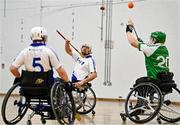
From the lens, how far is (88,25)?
7566 mm

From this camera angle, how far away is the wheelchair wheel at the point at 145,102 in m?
3.97

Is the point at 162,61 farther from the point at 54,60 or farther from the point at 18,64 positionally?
the point at 18,64

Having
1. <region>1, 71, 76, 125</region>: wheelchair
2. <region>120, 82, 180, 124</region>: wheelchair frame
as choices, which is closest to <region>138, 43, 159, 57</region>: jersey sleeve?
<region>120, 82, 180, 124</region>: wheelchair frame

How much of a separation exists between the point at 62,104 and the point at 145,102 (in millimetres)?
1125

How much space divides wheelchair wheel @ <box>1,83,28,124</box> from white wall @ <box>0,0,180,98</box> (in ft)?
12.8

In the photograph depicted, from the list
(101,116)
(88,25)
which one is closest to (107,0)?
(88,25)

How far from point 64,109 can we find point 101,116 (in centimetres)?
161

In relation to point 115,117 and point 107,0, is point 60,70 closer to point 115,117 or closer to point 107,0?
point 115,117

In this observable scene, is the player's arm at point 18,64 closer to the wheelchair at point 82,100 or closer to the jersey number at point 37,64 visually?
the jersey number at point 37,64

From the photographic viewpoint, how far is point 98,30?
7.51 metres

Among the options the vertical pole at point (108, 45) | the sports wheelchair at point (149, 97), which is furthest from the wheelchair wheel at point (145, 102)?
the vertical pole at point (108, 45)

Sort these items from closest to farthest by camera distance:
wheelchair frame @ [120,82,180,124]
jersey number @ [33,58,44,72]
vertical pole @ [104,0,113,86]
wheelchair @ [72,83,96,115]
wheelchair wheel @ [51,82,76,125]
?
wheelchair wheel @ [51,82,76,125], jersey number @ [33,58,44,72], wheelchair frame @ [120,82,180,124], wheelchair @ [72,83,96,115], vertical pole @ [104,0,113,86]

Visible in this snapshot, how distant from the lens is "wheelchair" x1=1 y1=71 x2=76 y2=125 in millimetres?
3250

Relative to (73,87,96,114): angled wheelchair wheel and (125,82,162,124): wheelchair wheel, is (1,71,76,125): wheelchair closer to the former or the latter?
(125,82,162,124): wheelchair wheel
